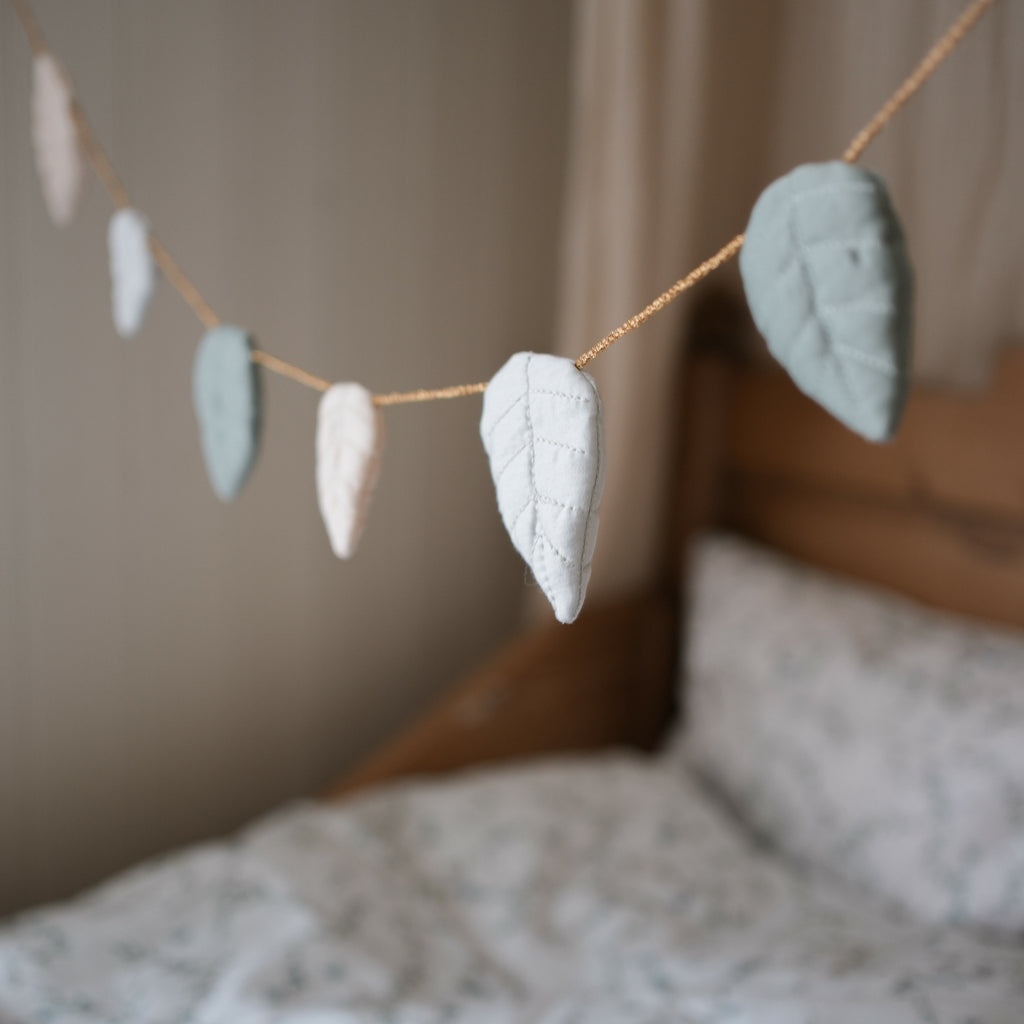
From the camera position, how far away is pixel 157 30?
1277 mm

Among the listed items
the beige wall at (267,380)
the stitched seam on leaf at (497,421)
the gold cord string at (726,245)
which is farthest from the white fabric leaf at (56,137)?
the stitched seam on leaf at (497,421)

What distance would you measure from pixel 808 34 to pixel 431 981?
108cm

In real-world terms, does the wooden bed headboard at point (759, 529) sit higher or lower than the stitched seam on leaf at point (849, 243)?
lower

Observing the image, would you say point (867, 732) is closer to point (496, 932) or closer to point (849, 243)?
point (496, 932)

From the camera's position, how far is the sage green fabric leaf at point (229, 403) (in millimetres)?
850

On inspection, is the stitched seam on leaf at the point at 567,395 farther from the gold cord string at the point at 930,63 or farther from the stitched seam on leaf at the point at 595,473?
the gold cord string at the point at 930,63

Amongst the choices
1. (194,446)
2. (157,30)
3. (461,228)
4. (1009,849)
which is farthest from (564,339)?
(1009,849)

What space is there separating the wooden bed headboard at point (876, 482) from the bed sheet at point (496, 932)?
→ 423 millimetres

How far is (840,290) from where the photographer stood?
50 centimetres

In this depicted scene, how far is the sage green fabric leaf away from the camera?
85 centimetres

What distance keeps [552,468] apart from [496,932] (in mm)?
717

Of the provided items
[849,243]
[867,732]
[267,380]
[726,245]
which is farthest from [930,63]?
[267,380]

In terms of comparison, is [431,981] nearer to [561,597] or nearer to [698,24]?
[561,597]

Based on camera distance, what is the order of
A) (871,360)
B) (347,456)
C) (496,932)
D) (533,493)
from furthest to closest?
(496,932) → (347,456) → (533,493) → (871,360)
